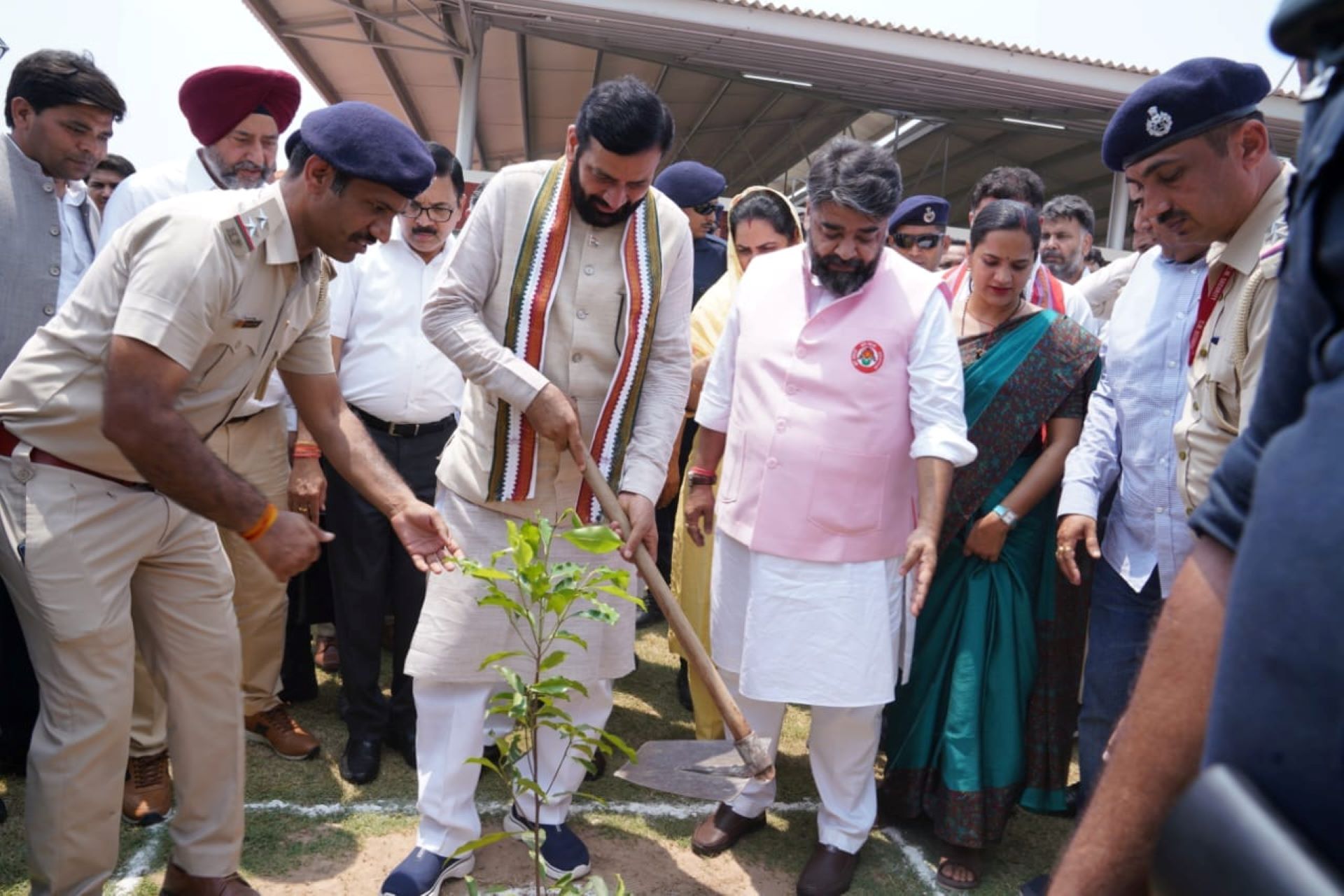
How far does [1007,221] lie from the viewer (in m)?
3.46

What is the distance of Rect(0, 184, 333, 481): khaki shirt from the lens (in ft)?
7.24

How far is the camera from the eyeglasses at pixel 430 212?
152 inches

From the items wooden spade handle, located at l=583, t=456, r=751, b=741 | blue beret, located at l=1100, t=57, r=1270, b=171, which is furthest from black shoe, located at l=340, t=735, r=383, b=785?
blue beret, located at l=1100, t=57, r=1270, b=171

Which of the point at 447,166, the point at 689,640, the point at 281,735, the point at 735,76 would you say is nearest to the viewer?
the point at 689,640

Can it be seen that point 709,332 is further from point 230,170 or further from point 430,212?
point 230,170

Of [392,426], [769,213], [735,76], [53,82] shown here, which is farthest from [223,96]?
[735,76]

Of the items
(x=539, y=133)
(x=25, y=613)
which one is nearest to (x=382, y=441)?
(x=25, y=613)

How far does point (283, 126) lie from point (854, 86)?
804 centimetres

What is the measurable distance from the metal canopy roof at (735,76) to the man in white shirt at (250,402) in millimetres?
→ 5348

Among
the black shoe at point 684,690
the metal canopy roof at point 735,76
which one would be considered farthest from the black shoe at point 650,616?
the metal canopy roof at point 735,76

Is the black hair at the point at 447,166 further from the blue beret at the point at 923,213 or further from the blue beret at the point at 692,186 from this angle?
the blue beret at the point at 923,213

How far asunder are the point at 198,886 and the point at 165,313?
1.47 metres

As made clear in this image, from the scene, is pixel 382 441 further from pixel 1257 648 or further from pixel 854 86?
pixel 854 86

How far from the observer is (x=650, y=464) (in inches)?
118
